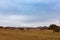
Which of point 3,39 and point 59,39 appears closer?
point 3,39

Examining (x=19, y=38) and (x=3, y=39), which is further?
(x=19, y=38)

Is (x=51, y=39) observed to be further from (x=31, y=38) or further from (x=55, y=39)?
(x=31, y=38)

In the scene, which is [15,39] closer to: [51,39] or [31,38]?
[31,38]

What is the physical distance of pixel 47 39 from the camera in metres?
33.0

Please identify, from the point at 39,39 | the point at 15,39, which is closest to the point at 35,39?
the point at 39,39

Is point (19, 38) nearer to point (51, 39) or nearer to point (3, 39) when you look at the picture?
point (3, 39)

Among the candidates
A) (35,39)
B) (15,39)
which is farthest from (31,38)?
(15,39)

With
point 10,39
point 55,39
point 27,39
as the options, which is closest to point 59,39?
point 55,39

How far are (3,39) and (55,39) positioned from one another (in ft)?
28.4

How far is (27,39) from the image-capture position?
105 feet

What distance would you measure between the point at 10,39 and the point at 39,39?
482 cm

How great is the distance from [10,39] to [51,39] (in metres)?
6.63

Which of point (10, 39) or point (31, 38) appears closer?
point (10, 39)

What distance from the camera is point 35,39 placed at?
3247 centimetres
